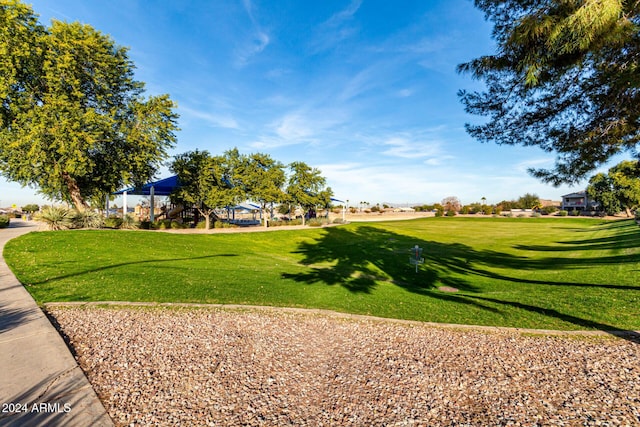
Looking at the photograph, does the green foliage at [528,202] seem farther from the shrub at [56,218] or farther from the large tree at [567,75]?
the shrub at [56,218]

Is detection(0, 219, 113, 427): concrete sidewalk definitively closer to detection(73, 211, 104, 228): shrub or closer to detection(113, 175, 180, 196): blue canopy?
detection(73, 211, 104, 228): shrub

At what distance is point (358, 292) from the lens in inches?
354

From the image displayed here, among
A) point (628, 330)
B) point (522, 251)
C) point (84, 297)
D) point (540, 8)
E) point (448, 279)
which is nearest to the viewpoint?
point (540, 8)

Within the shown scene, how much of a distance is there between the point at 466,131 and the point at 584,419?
7.06 meters

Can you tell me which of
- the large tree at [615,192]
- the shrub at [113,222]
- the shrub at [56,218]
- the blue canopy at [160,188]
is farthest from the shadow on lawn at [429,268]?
the large tree at [615,192]

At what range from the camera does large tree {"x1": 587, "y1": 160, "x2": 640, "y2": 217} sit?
48094mm

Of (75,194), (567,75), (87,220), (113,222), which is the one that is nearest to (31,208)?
(75,194)

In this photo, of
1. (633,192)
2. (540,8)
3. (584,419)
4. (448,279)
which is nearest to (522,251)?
(448,279)

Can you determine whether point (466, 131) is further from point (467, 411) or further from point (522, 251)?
point (522, 251)

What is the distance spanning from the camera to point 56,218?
16.2m

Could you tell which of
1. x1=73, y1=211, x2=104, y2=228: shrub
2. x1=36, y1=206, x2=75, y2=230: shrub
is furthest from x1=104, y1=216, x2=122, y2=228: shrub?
x1=36, y1=206, x2=75, y2=230: shrub

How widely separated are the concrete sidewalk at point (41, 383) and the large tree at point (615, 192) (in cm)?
6832

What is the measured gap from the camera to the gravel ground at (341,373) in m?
2.99

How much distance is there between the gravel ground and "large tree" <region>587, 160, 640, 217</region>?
6331cm
